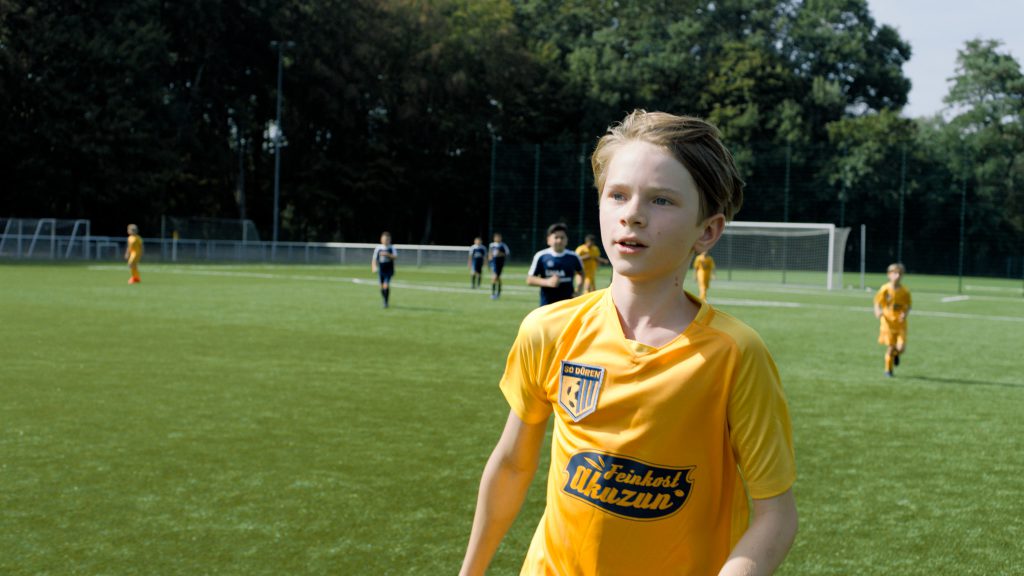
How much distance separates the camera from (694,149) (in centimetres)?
204

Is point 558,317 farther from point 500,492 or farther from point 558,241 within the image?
point 558,241

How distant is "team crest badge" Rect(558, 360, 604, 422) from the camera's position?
221 cm

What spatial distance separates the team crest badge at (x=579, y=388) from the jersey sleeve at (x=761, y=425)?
0.29 m

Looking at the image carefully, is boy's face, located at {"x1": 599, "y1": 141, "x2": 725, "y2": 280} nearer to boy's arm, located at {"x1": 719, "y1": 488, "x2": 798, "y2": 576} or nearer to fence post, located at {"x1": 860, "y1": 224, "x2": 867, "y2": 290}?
boy's arm, located at {"x1": 719, "y1": 488, "x2": 798, "y2": 576}

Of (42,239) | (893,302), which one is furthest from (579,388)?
(42,239)

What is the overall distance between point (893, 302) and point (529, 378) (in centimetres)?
1191

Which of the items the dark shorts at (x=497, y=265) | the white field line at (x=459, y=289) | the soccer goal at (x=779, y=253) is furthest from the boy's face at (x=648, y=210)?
the soccer goal at (x=779, y=253)

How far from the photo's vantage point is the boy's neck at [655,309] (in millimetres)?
2176

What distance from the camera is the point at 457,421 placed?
9398 millimetres

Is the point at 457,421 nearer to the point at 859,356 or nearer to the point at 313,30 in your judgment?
the point at 859,356

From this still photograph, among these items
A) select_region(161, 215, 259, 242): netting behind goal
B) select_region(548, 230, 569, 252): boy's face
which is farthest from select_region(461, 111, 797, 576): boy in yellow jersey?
select_region(161, 215, 259, 242): netting behind goal

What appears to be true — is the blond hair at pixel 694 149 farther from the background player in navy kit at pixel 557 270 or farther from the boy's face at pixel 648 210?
the background player in navy kit at pixel 557 270

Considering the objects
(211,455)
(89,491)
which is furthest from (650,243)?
(211,455)

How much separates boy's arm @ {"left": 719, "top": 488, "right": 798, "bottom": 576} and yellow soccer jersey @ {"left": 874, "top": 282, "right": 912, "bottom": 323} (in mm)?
11749
